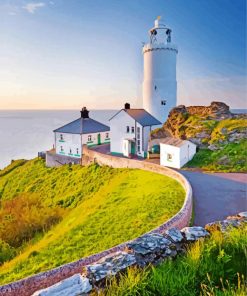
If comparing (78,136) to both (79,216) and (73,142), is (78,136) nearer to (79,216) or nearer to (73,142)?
(73,142)

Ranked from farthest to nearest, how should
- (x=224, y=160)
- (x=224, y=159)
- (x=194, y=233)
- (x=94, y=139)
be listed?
1. (x=94, y=139)
2. (x=224, y=159)
3. (x=224, y=160)
4. (x=194, y=233)

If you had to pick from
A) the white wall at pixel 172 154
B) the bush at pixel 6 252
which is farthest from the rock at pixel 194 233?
the white wall at pixel 172 154

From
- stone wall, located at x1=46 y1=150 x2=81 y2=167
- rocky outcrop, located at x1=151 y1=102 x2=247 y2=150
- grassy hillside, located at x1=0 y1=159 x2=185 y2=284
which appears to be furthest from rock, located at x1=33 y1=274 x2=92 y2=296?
stone wall, located at x1=46 y1=150 x2=81 y2=167

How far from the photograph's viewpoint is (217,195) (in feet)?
43.8

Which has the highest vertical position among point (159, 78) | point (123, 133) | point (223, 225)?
point (159, 78)

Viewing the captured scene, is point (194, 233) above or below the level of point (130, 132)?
below

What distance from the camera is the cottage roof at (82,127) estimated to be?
3127 centimetres

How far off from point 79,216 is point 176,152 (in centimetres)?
968

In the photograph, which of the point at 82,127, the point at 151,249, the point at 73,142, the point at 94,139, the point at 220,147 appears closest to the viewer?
the point at 151,249

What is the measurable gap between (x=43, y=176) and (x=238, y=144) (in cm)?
1687

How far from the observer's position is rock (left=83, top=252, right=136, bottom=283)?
161 inches

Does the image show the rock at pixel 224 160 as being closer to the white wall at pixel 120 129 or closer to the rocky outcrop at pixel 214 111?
the rocky outcrop at pixel 214 111

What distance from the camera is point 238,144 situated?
Answer: 22.5 m

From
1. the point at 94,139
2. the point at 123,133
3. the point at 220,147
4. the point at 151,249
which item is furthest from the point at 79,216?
the point at 94,139
